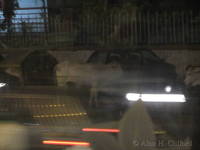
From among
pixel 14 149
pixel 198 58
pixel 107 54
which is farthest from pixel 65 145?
pixel 198 58

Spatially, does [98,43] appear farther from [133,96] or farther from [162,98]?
[162,98]

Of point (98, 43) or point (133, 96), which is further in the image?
point (98, 43)

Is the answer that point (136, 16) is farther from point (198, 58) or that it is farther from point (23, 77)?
point (23, 77)

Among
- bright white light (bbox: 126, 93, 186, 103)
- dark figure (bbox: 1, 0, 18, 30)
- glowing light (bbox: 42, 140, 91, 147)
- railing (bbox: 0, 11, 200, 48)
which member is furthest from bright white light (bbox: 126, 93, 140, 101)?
dark figure (bbox: 1, 0, 18, 30)

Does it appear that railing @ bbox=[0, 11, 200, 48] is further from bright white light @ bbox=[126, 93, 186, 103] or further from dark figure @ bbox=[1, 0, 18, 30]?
bright white light @ bbox=[126, 93, 186, 103]

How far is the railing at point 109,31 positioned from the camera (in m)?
13.6

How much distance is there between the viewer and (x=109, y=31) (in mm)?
14023

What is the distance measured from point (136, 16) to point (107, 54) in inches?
74.7

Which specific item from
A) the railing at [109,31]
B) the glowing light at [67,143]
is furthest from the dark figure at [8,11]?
the glowing light at [67,143]

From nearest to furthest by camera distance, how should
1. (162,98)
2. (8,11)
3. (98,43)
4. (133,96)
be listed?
(162,98)
(133,96)
(98,43)
(8,11)

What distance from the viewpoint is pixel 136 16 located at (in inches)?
541

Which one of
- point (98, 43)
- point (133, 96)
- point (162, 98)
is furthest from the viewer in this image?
point (98, 43)

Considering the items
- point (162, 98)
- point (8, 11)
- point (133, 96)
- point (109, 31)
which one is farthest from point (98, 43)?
point (162, 98)

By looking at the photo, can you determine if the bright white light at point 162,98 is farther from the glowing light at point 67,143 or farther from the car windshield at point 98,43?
the car windshield at point 98,43
